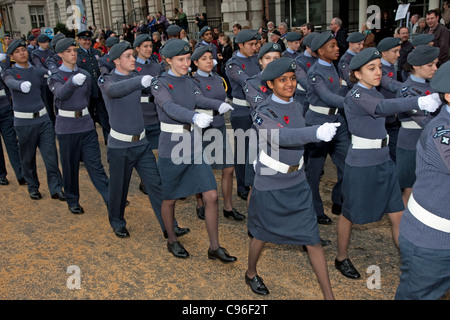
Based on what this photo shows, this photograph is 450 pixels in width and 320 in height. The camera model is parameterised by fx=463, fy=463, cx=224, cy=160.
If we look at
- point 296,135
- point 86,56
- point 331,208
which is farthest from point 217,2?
point 296,135

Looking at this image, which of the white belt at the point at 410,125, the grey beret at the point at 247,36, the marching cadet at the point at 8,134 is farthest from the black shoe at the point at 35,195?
the white belt at the point at 410,125

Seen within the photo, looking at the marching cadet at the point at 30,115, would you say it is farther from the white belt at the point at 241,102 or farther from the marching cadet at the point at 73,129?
the white belt at the point at 241,102

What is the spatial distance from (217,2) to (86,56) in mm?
16697

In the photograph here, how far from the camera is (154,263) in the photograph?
450cm

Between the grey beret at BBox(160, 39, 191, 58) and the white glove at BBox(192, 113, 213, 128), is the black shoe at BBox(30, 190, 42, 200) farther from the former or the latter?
the white glove at BBox(192, 113, 213, 128)

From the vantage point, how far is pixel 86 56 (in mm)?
8617

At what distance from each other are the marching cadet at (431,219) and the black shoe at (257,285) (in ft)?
4.57

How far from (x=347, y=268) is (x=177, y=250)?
1646mm

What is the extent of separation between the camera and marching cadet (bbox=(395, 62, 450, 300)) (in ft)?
8.22

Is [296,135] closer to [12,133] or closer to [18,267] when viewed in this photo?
[18,267]

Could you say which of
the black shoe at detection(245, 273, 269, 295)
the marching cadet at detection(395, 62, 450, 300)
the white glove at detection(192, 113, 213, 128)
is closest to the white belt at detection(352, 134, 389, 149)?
the marching cadet at detection(395, 62, 450, 300)

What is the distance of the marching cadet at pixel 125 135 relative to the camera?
4707 millimetres

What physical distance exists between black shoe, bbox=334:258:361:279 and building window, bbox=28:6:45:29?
188 feet

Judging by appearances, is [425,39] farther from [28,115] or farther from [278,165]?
[28,115]
